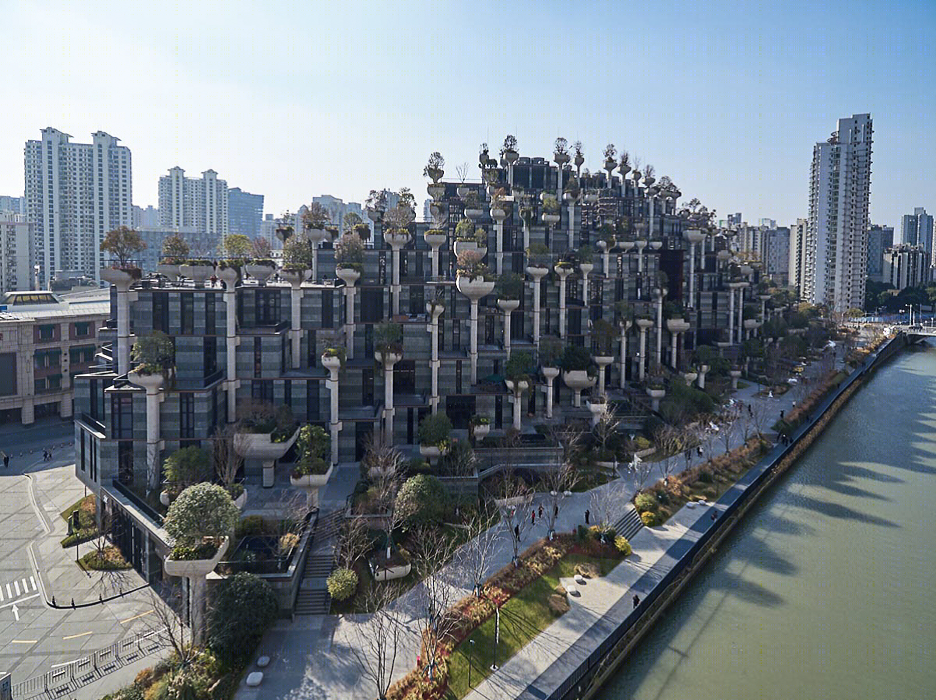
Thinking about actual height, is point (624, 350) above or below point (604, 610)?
above

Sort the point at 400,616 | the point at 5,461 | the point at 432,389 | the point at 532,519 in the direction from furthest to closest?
the point at 5,461, the point at 432,389, the point at 532,519, the point at 400,616

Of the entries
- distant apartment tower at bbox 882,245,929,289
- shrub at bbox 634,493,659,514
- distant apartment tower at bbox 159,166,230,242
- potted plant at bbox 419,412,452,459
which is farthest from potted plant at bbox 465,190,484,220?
distant apartment tower at bbox 882,245,929,289

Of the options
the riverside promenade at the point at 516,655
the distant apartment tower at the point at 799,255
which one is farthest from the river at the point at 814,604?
the distant apartment tower at the point at 799,255

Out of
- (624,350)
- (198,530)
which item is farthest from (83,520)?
(624,350)

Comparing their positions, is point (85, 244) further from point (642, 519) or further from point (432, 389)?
point (642, 519)

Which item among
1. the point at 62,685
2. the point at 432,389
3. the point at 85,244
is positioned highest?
the point at 85,244

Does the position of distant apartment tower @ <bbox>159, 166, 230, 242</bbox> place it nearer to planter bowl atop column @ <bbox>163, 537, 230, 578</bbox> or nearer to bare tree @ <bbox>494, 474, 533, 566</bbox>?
bare tree @ <bbox>494, 474, 533, 566</bbox>

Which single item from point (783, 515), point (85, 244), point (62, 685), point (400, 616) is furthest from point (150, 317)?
point (85, 244)

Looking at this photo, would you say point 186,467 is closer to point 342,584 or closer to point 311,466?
point 311,466
